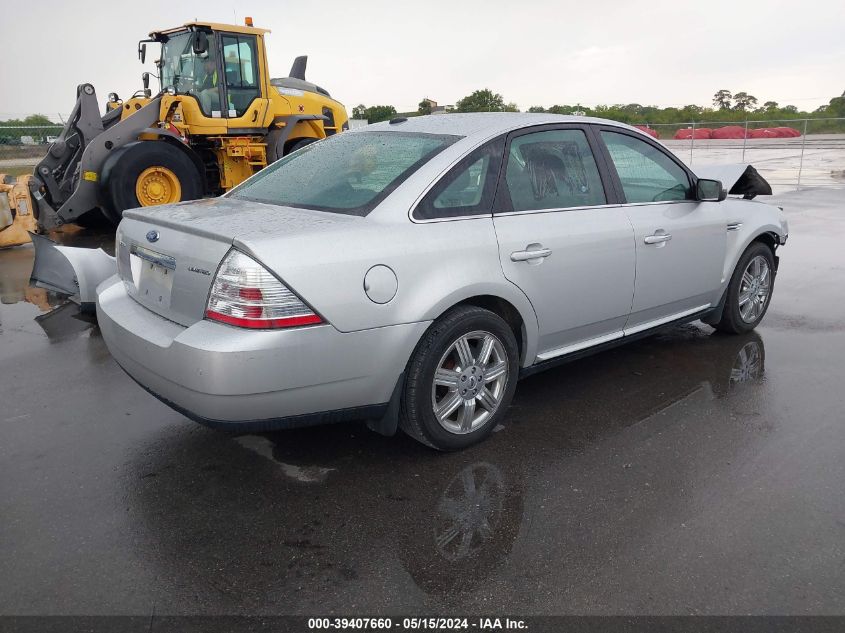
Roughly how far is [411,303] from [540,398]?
1494 mm

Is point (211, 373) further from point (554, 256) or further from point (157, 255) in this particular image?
point (554, 256)

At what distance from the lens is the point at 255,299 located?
112 inches

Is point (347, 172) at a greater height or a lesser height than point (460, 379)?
greater

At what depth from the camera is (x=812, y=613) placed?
7.90ft

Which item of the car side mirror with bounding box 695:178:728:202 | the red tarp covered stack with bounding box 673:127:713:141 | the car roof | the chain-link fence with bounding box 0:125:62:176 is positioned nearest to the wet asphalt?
the car side mirror with bounding box 695:178:728:202

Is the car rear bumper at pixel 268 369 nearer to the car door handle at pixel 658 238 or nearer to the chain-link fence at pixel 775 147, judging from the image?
the car door handle at pixel 658 238

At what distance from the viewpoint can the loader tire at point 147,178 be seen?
9969 mm

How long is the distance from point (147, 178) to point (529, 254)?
8359mm

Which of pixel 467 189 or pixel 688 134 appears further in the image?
pixel 688 134

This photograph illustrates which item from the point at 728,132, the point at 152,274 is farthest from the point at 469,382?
the point at 728,132

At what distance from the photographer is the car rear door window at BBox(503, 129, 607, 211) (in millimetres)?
3771

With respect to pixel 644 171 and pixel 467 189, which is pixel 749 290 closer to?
pixel 644 171

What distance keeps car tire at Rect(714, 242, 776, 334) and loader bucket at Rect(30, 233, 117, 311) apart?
4.85 meters

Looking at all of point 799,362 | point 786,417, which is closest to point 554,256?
point 786,417
